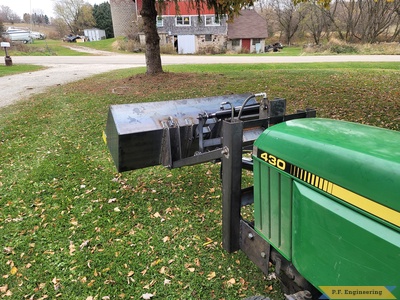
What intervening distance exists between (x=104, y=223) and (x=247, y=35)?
40954mm

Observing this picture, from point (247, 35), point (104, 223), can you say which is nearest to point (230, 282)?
point (104, 223)

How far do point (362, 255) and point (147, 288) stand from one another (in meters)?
2.00

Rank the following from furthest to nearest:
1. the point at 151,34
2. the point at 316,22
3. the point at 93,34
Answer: the point at 93,34
the point at 316,22
the point at 151,34

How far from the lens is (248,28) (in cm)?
4156

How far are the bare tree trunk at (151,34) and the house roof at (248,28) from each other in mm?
30205

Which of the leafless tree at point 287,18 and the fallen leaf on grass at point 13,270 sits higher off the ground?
the leafless tree at point 287,18

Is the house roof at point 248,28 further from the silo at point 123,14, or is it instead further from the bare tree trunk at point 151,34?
the bare tree trunk at point 151,34

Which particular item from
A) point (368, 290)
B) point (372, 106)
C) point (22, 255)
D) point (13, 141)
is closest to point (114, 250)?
point (22, 255)

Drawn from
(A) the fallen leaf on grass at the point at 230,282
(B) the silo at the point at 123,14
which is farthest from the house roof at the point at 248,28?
(A) the fallen leaf on grass at the point at 230,282

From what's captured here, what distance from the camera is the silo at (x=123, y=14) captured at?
51156mm

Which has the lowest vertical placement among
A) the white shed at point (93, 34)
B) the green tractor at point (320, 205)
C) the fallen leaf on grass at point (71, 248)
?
the fallen leaf on grass at point (71, 248)

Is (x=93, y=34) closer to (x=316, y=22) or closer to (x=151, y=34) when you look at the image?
(x=316, y=22)

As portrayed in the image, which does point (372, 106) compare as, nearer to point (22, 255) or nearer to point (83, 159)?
point (83, 159)

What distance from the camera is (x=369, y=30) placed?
39.0 meters
